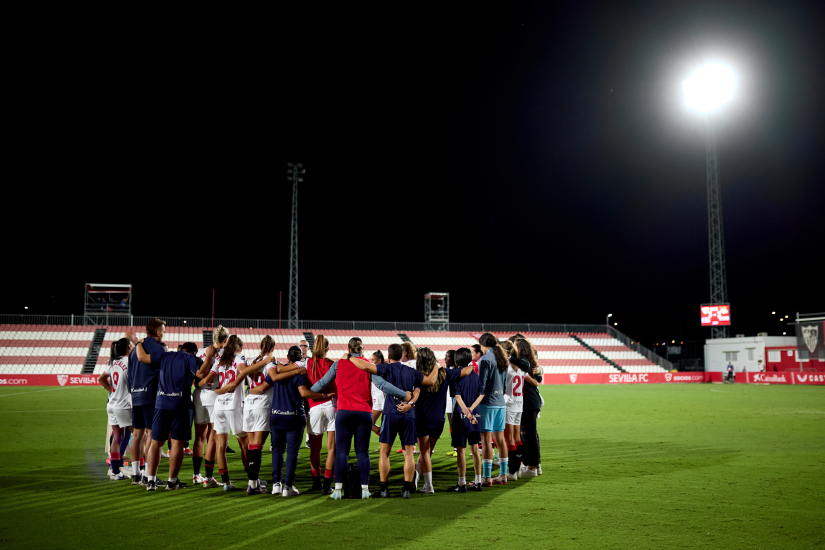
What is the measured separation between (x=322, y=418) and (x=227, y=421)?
1302 millimetres

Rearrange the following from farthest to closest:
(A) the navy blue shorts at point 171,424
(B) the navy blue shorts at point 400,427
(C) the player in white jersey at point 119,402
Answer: (C) the player in white jersey at point 119,402, (A) the navy blue shorts at point 171,424, (B) the navy blue shorts at point 400,427

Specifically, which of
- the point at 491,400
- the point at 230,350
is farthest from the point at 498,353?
the point at 230,350

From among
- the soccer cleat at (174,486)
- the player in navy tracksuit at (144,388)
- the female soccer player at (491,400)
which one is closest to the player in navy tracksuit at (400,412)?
the female soccer player at (491,400)

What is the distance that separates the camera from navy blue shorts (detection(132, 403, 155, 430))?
852 centimetres

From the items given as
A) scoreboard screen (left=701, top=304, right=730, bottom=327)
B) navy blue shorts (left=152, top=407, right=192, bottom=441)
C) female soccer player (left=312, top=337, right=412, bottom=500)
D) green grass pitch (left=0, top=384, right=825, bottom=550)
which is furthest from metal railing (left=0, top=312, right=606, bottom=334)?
female soccer player (left=312, top=337, right=412, bottom=500)

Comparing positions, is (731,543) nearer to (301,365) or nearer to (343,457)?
(343,457)

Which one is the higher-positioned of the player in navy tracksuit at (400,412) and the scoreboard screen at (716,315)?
the scoreboard screen at (716,315)

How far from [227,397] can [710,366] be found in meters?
53.3

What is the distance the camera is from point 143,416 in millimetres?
8648

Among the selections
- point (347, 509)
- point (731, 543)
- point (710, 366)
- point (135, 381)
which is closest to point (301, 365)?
point (347, 509)

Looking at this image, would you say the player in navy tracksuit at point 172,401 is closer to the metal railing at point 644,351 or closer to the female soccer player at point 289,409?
the female soccer player at point 289,409

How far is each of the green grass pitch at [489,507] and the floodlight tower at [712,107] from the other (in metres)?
38.7

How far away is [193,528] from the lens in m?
6.29

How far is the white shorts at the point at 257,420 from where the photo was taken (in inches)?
317
